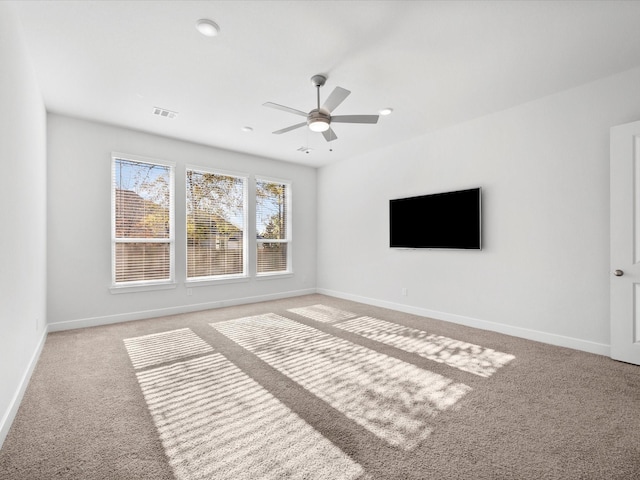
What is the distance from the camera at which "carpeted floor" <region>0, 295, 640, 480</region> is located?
1625mm

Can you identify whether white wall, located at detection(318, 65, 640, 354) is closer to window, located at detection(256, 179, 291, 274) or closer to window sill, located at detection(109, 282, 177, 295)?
window, located at detection(256, 179, 291, 274)

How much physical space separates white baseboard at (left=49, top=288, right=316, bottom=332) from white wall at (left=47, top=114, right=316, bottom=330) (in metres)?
0.01

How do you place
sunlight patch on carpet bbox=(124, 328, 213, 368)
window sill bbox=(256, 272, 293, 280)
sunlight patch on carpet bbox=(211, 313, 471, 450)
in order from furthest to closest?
1. window sill bbox=(256, 272, 293, 280)
2. sunlight patch on carpet bbox=(124, 328, 213, 368)
3. sunlight patch on carpet bbox=(211, 313, 471, 450)

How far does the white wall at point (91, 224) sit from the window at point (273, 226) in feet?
4.04

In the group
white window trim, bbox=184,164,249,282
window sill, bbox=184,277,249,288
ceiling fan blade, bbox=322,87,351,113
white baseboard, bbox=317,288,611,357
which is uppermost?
ceiling fan blade, bbox=322,87,351,113

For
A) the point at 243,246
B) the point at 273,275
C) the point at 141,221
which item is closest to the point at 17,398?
the point at 141,221

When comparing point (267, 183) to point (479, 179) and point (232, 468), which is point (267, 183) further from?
point (232, 468)

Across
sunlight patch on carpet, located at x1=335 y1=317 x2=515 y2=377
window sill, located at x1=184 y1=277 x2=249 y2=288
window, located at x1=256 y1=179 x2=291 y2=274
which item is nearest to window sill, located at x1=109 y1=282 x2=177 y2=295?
window sill, located at x1=184 y1=277 x2=249 y2=288

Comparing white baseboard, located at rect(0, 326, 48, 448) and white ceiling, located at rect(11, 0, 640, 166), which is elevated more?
white ceiling, located at rect(11, 0, 640, 166)

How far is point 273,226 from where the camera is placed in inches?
248

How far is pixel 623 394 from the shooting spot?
92.9 inches

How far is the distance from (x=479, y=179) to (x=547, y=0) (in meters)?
2.24

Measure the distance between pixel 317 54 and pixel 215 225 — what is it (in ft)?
11.6

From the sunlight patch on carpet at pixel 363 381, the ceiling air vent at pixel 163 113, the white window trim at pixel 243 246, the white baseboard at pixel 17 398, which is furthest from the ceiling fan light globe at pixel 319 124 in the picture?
the white baseboard at pixel 17 398
